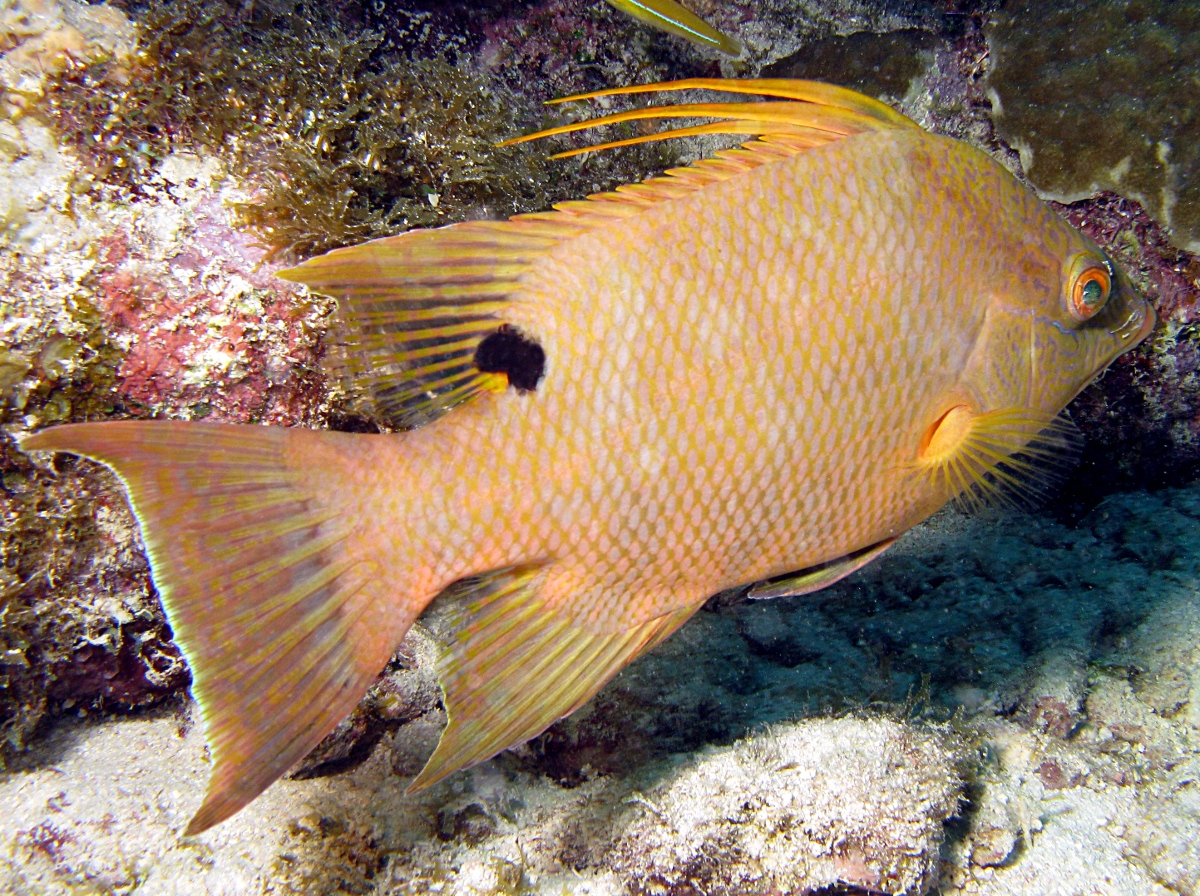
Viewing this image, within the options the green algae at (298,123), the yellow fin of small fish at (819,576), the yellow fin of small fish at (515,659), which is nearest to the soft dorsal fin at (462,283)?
the yellow fin of small fish at (515,659)

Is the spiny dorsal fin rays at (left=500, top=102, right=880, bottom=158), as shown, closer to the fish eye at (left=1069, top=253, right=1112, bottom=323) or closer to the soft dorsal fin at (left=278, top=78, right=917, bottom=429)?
the soft dorsal fin at (left=278, top=78, right=917, bottom=429)

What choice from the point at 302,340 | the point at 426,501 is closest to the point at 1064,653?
the point at 426,501

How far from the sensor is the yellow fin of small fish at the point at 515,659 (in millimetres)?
1681

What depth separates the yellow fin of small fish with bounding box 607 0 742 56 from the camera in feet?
10.0

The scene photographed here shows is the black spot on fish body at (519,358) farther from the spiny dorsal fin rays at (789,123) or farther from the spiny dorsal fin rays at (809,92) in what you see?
the spiny dorsal fin rays at (809,92)

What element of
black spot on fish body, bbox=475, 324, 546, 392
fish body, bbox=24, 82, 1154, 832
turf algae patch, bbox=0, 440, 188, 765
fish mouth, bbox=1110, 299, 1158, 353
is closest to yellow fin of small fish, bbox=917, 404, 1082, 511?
fish body, bbox=24, 82, 1154, 832

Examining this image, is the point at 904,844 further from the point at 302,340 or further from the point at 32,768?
the point at 32,768

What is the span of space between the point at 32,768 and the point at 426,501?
236cm

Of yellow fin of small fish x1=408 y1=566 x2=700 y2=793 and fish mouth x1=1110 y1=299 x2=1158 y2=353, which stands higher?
fish mouth x1=1110 y1=299 x2=1158 y2=353

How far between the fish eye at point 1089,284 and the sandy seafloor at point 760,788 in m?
1.65

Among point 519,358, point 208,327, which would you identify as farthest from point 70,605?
point 519,358

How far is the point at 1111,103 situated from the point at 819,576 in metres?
3.08

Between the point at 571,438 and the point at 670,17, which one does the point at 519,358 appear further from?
the point at 670,17

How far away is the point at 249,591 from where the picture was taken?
1.48 meters
